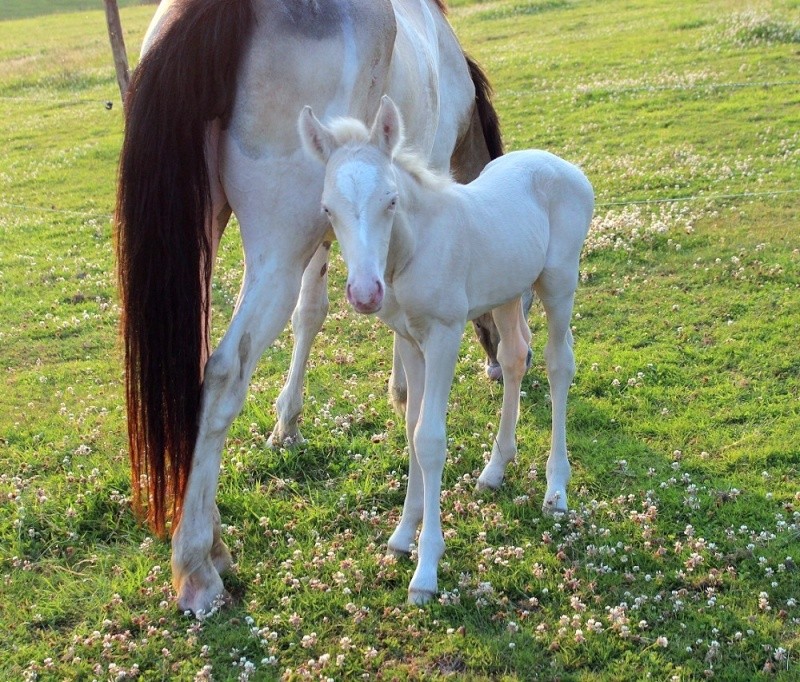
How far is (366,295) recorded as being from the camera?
140 inches

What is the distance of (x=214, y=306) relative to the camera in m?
8.87

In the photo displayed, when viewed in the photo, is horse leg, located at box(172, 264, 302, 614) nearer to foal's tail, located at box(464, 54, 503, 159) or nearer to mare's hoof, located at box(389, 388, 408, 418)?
mare's hoof, located at box(389, 388, 408, 418)

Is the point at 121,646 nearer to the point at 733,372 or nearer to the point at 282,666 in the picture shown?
the point at 282,666

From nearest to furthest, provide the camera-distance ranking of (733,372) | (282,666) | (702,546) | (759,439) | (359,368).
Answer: (282,666)
(702,546)
(759,439)
(733,372)
(359,368)

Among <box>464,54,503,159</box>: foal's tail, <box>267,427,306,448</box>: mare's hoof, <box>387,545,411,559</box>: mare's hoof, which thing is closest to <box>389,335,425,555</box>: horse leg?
<box>387,545,411,559</box>: mare's hoof

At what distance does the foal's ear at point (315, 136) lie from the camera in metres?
3.88

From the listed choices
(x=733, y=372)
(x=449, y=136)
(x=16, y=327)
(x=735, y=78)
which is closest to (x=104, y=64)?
(x=735, y=78)

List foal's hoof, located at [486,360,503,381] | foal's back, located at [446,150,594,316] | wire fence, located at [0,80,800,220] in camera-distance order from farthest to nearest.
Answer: wire fence, located at [0,80,800,220] → foal's hoof, located at [486,360,503,381] → foal's back, located at [446,150,594,316]

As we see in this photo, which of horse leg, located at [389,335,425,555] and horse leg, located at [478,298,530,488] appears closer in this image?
horse leg, located at [389,335,425,555]

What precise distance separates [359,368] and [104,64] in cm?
2197

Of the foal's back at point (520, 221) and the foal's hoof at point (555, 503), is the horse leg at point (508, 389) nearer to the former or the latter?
the foal's hoof at point (555, 503)

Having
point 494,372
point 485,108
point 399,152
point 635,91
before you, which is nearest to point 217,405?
point 399,152

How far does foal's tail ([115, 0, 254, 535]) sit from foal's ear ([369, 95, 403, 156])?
35.3 inches

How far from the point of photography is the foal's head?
142 inches
